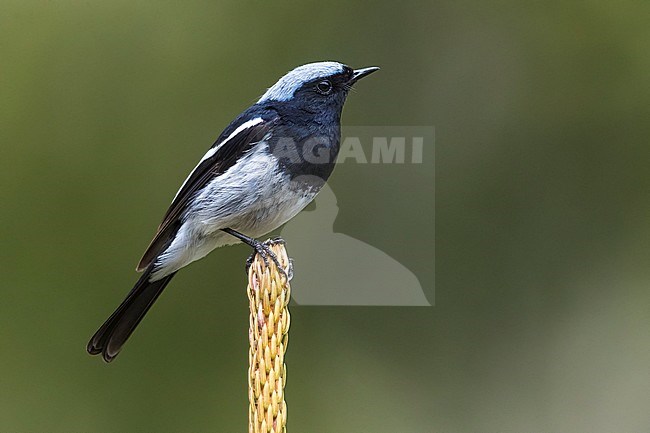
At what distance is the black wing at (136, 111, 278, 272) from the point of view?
3.87 m

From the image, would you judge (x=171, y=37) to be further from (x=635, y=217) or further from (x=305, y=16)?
(x=635, y=217)

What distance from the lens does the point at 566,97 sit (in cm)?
585

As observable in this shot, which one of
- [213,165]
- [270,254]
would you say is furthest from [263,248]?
[213,165]

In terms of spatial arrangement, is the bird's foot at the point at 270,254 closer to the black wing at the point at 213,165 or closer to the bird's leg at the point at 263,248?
the bird's leg at the point at 263,248

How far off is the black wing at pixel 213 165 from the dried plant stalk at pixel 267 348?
0.97 m

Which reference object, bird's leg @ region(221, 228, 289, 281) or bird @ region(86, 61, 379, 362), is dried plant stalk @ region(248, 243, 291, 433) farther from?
bird @ region(86, 61, 379, 362)

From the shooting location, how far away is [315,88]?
4070 millimetres

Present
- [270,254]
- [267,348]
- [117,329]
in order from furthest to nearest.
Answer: [117,329] → [270,254] → [267,348]

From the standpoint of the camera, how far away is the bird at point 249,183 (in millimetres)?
3770

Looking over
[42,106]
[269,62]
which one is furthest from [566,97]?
[42,106]

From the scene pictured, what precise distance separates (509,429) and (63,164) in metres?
2.98

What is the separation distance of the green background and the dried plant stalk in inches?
93.7

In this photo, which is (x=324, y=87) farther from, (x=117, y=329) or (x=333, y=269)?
(x=333, y=269)

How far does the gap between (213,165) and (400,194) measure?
2.10 metres
